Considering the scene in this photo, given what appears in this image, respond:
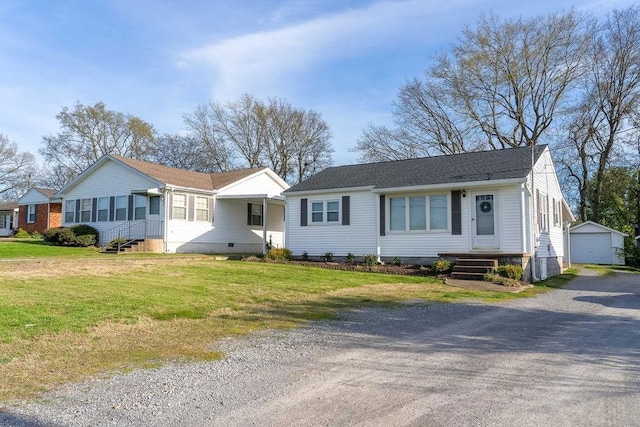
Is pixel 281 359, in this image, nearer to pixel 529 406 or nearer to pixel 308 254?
pixel 529 406

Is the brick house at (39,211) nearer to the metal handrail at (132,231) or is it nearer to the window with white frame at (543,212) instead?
the metal handrail at (132,231)

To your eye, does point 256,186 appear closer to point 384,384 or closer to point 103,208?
point 103,208

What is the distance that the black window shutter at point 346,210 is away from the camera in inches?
725

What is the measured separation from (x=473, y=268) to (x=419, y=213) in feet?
11.0

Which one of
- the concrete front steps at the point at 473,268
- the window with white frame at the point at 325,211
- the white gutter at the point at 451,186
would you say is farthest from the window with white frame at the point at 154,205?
the concrete front steps at the point at 473,268

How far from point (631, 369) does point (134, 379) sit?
5211mm

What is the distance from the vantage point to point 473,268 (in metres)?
14.4

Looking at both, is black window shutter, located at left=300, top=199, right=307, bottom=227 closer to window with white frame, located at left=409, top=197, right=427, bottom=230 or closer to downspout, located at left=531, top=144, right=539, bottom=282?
window with white frame, located at left=409, top=197, right=427, bottom=230

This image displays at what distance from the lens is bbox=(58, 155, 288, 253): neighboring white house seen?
21.9 meters

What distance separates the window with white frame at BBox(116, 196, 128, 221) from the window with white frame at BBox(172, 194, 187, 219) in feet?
10.5

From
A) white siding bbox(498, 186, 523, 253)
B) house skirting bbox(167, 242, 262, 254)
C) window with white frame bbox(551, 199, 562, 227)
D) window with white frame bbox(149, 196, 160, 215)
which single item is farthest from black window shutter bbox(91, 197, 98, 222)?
window with white frame bbox(551, 199, 562, 227)

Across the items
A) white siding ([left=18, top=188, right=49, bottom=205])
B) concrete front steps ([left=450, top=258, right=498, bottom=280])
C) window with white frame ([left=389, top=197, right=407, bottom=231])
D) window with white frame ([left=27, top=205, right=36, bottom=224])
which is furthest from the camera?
window with white frame ([left=27, top=205, right=36, bottom=224])

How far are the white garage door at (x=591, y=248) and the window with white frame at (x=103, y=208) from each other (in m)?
29.5

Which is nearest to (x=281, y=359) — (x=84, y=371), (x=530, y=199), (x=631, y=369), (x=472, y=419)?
(x=84, y=371)
